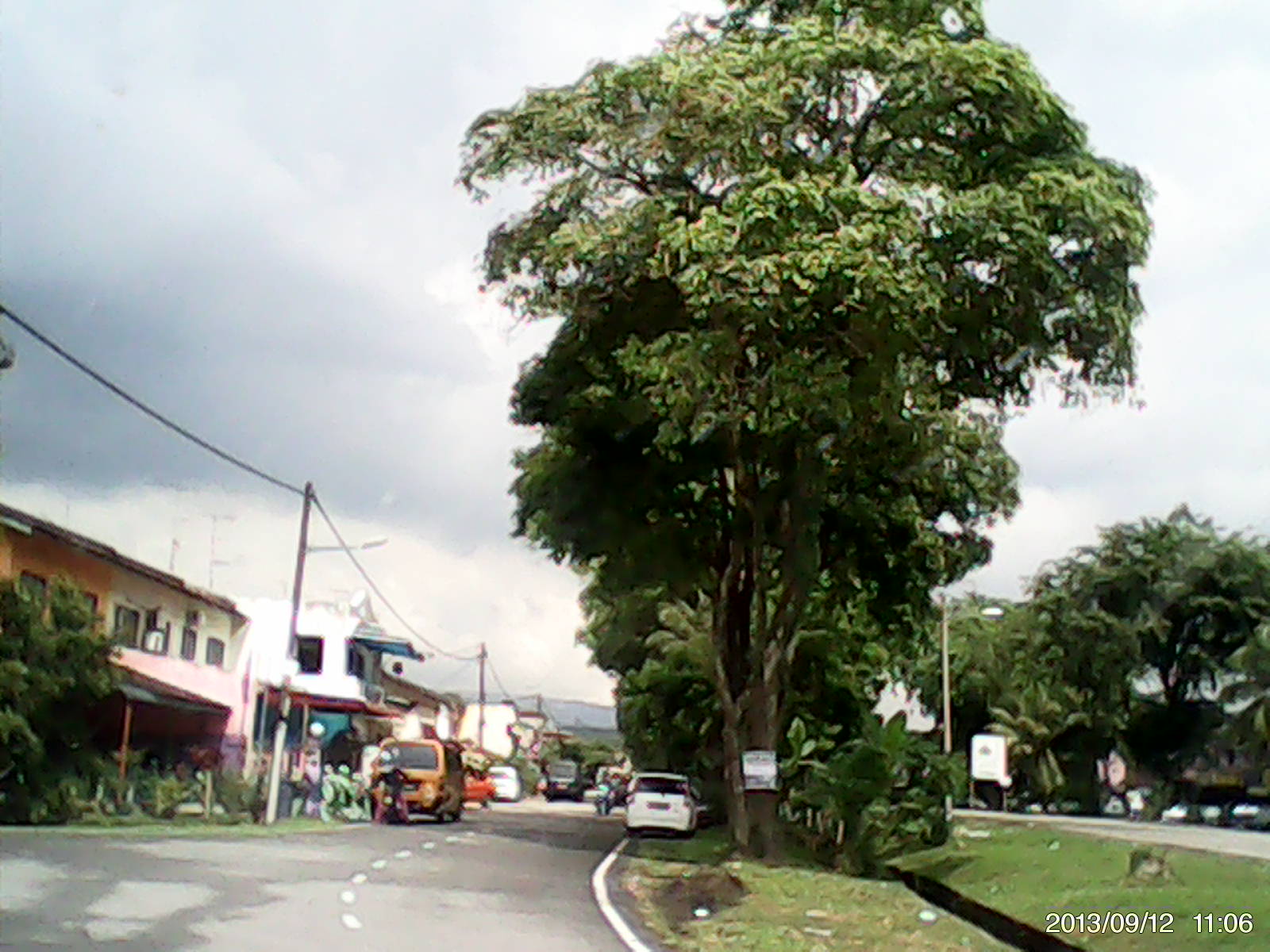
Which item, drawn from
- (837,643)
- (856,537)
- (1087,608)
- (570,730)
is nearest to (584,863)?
(856,537)

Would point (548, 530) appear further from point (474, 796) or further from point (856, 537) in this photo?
point (474, 796)

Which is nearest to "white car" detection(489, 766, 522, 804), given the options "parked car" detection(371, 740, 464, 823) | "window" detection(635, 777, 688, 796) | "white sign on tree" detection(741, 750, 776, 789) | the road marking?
"window" detection(635, 777, 688, 796)

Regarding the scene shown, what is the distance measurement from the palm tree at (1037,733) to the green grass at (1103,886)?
41.6 metres

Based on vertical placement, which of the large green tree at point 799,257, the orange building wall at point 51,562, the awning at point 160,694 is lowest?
the awning at point 160,694

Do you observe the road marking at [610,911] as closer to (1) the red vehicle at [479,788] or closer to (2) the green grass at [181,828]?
(2) the green grass at [181,828]

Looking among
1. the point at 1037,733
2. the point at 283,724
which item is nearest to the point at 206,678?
the point at 283,724

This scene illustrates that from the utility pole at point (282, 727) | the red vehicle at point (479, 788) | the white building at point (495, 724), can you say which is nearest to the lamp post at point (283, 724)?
the utility pole at point (282, 727)

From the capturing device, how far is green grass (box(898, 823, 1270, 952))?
13.5 m

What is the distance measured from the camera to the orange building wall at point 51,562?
16.4 metres

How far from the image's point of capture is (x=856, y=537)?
1227 inches

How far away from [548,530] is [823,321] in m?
9.31

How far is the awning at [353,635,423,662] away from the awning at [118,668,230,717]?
2369 cm

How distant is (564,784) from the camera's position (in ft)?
237

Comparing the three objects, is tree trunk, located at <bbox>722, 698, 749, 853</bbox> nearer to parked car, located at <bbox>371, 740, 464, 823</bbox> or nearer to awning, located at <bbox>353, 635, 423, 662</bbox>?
parked car, located at <bbox>371, 740, 464, 823</bbox>
